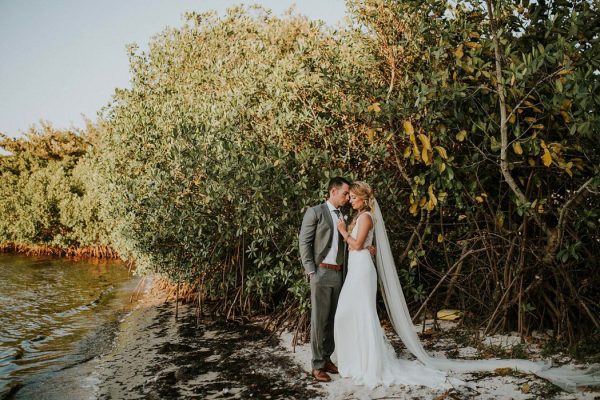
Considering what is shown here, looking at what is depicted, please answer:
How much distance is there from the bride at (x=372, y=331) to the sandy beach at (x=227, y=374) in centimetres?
17

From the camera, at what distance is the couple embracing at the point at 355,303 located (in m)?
5.41

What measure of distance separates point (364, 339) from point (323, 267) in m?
0.92

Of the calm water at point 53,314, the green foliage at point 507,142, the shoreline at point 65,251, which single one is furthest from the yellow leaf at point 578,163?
the shoreline at point 65,251

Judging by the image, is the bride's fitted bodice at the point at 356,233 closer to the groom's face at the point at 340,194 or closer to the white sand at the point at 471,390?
the groom's face at the point at 340,194

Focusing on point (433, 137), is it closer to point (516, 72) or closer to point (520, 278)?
point (516, 72)

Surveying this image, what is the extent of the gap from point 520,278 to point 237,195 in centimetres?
436

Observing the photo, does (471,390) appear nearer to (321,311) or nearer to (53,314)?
(321,311)

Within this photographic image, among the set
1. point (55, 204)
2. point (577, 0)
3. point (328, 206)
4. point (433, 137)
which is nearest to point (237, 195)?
point (328, 206)

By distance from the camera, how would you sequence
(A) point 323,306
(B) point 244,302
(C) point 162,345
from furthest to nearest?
(B) point 244,302 → (C) point 162,345 → (A) point 323,306

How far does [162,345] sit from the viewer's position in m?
8.48

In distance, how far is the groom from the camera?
18.4ft

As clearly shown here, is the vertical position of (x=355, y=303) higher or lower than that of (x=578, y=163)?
lower

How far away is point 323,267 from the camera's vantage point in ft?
18.6

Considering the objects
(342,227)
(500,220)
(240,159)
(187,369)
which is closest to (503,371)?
(500,220)
